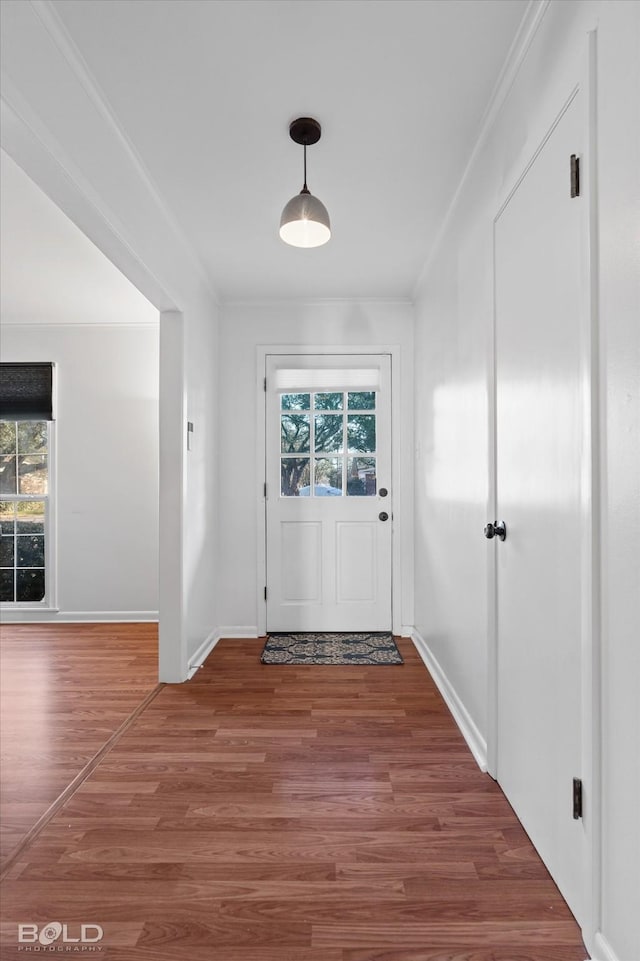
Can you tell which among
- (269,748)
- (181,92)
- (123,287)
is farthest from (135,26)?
(269,748)

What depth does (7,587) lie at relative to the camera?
466cm

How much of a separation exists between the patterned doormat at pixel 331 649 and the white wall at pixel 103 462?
4.64 feet

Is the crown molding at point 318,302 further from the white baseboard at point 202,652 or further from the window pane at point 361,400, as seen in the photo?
the white baseboard at point 202,652

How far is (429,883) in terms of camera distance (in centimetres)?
153

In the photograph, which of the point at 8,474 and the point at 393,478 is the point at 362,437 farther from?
the point at 8,474

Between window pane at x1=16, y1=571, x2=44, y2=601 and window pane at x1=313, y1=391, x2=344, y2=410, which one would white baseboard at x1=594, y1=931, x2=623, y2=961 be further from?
window pane at x1=16, y1=571, x2=44, y2=601

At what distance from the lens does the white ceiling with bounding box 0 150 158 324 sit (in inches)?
105

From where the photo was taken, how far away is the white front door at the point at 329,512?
409 cm

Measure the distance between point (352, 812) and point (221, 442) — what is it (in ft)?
9.04

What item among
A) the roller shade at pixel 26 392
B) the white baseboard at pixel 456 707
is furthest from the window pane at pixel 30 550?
the white baseboard at pixel 456 707

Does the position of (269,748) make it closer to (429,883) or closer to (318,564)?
(429,883)

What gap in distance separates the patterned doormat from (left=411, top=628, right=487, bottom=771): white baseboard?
0.18m

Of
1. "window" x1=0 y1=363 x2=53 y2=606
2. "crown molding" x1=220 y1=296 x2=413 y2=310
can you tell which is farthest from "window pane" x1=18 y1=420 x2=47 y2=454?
"crown molding" x1=220 y1=296 x2=413 y2=310

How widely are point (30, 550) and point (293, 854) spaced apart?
3885mm
